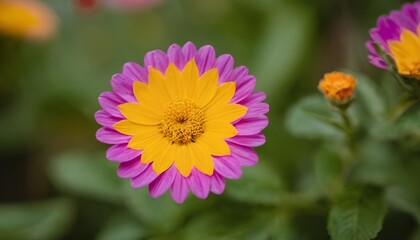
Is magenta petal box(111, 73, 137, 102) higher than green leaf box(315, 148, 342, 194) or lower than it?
higher

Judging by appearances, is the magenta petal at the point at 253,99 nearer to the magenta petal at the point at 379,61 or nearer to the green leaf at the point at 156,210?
the magenta petal at the point at 379,61

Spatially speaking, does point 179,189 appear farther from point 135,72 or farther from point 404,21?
point 404,21

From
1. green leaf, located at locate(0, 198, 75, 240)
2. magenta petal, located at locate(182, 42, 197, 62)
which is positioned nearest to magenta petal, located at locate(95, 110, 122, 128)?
magenta petal, located at locate(182, 42, 197, 62)

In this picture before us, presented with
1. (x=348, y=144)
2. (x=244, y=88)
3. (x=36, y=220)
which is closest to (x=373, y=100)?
(x=348, y=144)

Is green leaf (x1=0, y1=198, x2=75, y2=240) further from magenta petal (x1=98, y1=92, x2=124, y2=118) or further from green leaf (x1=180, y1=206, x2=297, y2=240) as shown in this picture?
magenta petal (x1=98, y1=92, x2=124, y2=118)

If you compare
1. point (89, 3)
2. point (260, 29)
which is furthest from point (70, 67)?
point (260, 29)

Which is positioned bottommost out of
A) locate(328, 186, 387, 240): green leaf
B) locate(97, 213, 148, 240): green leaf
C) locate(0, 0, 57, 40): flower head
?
locate(97, 213, 148, 240): green leaf

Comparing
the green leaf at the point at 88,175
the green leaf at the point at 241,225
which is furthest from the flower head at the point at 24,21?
the green leaf at the point at 241,225
